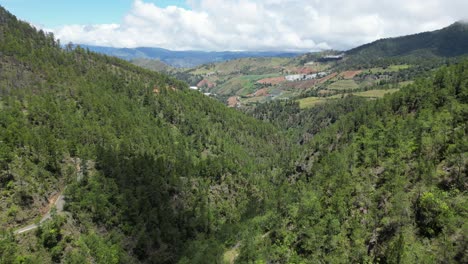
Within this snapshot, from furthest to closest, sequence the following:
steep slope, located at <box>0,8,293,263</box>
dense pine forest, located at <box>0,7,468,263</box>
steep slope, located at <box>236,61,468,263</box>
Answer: steep slope, located at <box>0,8,293,263</box>
dense pine forest, located at <box>0,7,468,263</box>
steep slope, located at <box>236,61,468,263</box>

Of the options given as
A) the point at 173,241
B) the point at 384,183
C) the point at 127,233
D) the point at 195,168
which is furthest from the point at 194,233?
the point at 384,183

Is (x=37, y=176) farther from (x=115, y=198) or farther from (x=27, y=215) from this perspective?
(x=115, y=198)

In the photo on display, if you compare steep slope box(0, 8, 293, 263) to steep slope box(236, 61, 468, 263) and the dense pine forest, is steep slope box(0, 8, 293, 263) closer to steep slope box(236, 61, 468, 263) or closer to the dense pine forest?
the dense pine forest

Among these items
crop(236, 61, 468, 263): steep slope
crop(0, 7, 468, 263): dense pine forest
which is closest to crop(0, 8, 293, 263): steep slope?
crop(0, 7, 468, 263): dense pine forest

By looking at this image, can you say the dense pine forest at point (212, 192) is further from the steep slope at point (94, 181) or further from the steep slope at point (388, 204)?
the steep slope at point (94, 181)

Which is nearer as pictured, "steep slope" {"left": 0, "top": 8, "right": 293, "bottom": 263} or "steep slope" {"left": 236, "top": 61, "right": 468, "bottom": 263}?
"steep slope" {"left": 236, "top": 61, "right": 468, "bottom": 263}

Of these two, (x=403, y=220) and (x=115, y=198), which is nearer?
(x=403, y=220)

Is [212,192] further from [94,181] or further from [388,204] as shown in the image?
[388,204]

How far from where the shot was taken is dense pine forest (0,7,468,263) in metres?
70.8

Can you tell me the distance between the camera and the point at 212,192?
168 meters

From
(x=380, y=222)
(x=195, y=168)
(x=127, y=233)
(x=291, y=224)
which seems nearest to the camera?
(x=380, y=222)

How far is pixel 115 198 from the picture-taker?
119 meters

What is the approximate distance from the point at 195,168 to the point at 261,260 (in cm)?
9897

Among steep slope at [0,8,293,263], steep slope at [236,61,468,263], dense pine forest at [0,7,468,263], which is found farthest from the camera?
steep slope at [0,8,293,263]
